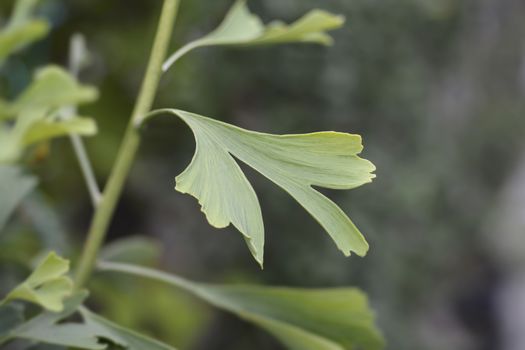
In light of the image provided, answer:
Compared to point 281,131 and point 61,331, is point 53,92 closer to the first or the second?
point 61,331

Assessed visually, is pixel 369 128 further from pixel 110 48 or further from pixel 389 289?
pixel 110 48

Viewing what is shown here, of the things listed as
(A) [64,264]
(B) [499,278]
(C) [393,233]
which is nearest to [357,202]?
(C) [393,233]

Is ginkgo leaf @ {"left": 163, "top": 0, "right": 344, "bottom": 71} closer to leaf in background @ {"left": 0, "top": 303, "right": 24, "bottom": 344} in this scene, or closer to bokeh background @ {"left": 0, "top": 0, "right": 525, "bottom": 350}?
leaf in background @ {"left": 0, "top": 303, "right": 24, "bottom": 344}

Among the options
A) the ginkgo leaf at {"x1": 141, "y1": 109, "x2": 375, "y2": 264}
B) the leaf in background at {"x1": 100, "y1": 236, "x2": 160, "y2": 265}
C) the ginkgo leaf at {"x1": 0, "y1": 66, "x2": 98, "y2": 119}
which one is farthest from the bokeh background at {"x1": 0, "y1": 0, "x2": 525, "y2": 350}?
the ginkgo leaf at {"x1": 141, "y1": 109, "x2": 375, "y2": 264}

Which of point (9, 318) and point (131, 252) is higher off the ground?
point (131, 252)

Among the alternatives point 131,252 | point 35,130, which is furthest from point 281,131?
point 35,130
